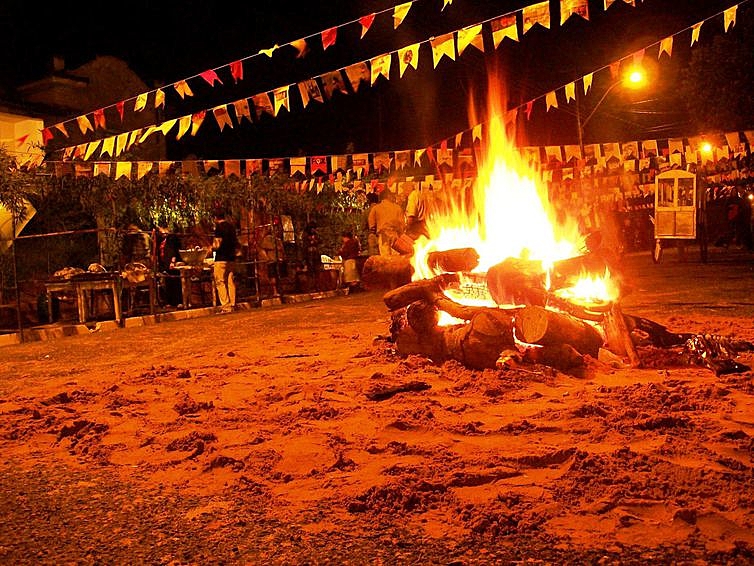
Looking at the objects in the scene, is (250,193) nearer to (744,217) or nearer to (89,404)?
(89,404)

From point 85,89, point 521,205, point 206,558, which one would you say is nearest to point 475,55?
point 521,205

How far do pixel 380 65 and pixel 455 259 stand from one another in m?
5.33

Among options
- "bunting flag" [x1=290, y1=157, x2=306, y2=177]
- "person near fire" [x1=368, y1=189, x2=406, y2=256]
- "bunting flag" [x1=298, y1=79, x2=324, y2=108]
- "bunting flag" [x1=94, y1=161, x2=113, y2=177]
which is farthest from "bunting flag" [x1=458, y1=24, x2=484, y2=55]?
"bunting flag" [x1=290, y1=157, x2=306, y2=177]

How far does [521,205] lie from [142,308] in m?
11.1

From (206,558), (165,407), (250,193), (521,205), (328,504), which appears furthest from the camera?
(250,193)

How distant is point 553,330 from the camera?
225 inches

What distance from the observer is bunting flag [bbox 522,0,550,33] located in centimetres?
927

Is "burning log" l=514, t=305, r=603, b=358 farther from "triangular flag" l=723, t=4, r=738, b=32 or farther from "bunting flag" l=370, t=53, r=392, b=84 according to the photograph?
"triangular flag" l=723, t=4, r=738, b=32

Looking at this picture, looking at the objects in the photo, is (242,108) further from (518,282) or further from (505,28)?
(518,282)

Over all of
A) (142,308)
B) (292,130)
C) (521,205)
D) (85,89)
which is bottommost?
(142,308)

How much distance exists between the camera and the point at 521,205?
25.3 feet

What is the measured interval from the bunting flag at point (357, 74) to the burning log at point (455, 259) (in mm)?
5467

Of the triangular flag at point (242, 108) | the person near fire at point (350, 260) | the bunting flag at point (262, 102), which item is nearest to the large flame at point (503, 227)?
the bunting flag at point (262, 102)

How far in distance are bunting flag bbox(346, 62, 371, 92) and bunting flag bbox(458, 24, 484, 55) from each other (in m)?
1.94
